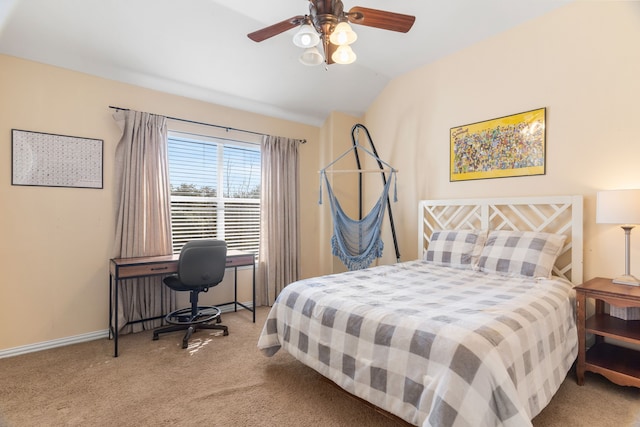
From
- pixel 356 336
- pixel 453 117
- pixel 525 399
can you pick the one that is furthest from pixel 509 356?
pixel 453 117

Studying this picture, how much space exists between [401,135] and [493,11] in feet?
4.86

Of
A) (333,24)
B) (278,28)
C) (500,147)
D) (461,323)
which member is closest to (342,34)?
(333,24)

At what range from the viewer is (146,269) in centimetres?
264

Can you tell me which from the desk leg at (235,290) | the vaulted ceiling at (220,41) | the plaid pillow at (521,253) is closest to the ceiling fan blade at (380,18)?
the vaulted ceiling at (220,41)

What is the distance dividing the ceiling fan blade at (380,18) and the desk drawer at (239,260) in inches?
89.9

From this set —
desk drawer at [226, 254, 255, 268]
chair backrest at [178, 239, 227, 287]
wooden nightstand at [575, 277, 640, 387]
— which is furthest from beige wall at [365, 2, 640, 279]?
chair backrest at [178, 239, 227, 287]

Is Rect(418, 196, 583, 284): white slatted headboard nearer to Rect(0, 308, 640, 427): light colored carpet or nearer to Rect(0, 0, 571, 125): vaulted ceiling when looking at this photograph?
Rect(0, 308, 640, 427): light colored carpet

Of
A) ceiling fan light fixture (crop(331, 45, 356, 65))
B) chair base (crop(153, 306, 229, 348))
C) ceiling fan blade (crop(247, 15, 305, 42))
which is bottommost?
chair base (crop(153, 306, 229, 348))

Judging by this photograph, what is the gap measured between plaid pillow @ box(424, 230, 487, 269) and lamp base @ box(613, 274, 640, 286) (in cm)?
89

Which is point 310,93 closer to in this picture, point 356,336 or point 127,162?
point 127,162

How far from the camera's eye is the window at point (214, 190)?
3.31 meters

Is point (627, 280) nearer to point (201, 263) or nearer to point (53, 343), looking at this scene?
point (201, 263)

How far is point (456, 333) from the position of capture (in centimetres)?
135

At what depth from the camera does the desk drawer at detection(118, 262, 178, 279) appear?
8.34 feet
